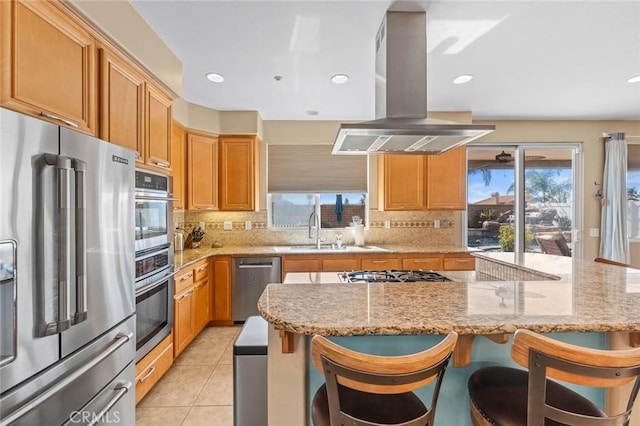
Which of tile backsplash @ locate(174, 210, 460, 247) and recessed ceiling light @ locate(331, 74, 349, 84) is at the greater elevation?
recessed ceiling light @ locate(331, 74, 349, 84)

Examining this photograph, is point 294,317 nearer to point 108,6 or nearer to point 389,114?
point 389,114

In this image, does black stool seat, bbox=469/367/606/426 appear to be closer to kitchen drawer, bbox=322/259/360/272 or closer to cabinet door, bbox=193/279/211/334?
Result: kitchen drawer, bbox=322/259/360/272

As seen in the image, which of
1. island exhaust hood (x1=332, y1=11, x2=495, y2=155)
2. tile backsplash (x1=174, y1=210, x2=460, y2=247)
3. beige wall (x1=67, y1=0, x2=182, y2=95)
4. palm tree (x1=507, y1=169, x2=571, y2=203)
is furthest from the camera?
palm tree (x1=507, y1=169, x2=571, y2=203)

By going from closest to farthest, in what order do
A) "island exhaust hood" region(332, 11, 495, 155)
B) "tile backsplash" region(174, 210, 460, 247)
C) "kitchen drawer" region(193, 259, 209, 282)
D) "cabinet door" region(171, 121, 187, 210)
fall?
"island exhaust hood" region(332, 11, 495, 155)
"kitchen drawer" region(193, 259, 209, 282)
"cabinet door" region(171, 121, 187, 210)
"tile backsplash" region(174, 210, 460, 247)

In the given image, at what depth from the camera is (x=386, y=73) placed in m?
1.91

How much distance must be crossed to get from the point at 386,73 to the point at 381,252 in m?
2.20

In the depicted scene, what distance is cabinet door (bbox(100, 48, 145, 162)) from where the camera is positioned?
1.74 metres

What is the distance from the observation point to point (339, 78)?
9.43 ft

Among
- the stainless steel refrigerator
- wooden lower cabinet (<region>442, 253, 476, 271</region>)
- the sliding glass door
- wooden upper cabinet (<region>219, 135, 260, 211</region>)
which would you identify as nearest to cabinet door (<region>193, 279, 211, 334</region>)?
wooden upper cabinet (<region>219, 135, 260, 211</region>)

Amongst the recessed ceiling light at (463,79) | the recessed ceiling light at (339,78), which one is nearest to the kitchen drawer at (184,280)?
the recessed ceiling light at (339,78)

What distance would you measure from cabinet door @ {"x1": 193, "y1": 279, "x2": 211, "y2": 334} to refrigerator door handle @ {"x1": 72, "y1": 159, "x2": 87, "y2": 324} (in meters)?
1.85

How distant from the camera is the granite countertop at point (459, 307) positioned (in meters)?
1.02

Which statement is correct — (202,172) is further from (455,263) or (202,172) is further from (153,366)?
(455,263)

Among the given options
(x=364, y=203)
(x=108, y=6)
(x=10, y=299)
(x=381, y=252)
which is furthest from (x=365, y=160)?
(x=10, y=299)
